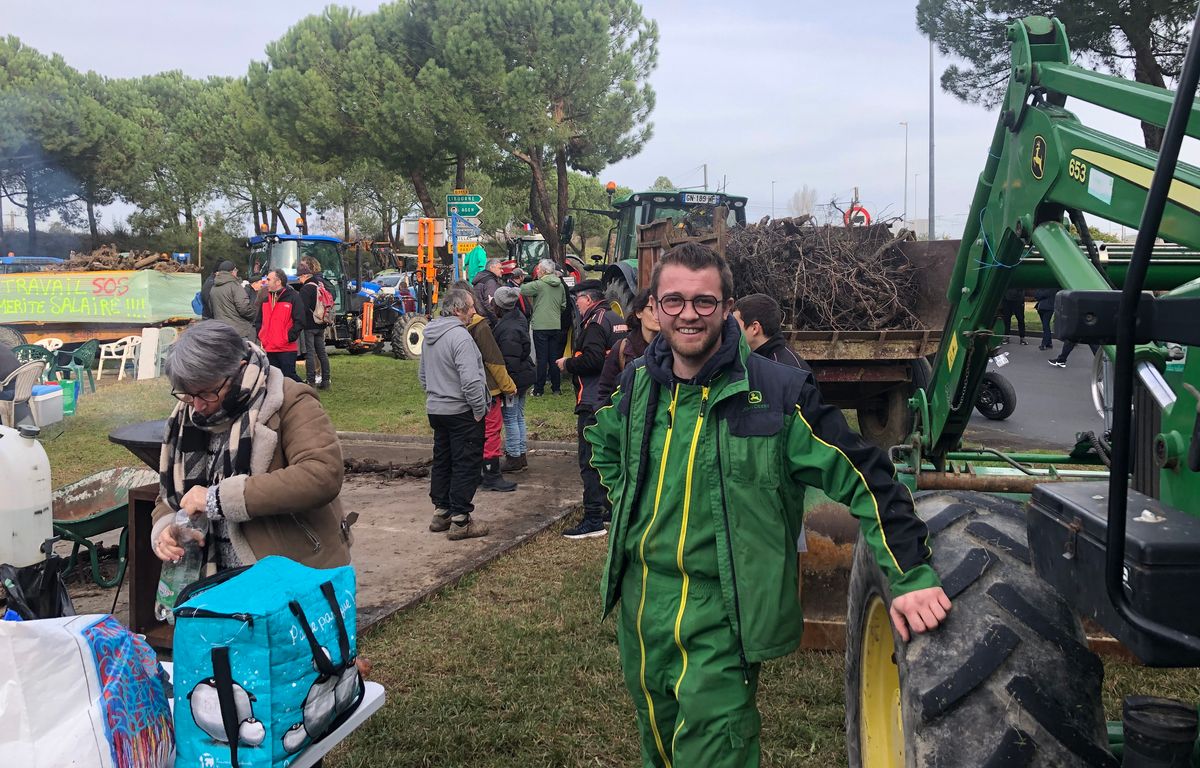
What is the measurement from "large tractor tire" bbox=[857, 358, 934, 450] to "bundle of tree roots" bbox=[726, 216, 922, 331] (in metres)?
0.46

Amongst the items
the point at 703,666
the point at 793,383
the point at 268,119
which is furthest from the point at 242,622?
the point at 268,119

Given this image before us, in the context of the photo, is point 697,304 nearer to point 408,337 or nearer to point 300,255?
point 408,337

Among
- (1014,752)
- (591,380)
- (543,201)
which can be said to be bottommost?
(1014,752)

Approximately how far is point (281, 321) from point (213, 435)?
8.97 meters

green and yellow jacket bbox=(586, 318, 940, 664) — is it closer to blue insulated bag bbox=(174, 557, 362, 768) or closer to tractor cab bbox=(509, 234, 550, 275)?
blue insulated bag bbox=(174, 557, 362, 768)

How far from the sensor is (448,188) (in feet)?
140

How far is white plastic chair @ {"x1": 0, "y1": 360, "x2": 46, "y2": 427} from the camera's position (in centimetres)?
730

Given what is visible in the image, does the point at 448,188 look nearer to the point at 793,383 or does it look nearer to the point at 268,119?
the point at 268,119

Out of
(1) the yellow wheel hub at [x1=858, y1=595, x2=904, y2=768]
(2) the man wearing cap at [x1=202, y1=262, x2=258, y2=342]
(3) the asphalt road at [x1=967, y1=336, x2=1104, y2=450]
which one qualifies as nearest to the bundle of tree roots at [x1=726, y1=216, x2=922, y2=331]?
(3) the asphalt road at [x1=967, y1=336, x2=1104, y2=450]

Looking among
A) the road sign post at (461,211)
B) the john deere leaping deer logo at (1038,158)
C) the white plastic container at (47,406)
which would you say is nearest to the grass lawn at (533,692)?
the john deere leaping deer logo at (1038,158)

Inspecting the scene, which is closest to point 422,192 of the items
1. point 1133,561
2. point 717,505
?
point 717,505

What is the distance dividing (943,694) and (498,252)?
55.5 meters

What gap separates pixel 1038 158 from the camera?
277 cm

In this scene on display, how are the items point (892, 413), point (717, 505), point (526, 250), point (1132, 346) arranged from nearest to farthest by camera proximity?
point (1132, 346), point (717, 505), point (892, 413), point (526, 250)
